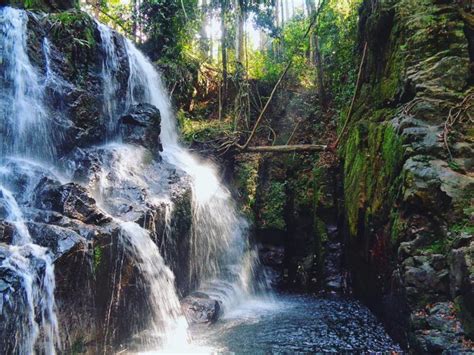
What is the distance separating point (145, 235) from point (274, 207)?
221 inches

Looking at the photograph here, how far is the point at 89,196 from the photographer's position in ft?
20.6

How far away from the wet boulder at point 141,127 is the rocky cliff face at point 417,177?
184 inches

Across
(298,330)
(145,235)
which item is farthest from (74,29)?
(298,330)

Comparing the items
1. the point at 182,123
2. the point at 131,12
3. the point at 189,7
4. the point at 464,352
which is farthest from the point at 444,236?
the point at 131,12

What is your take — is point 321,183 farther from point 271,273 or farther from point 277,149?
point 271,273

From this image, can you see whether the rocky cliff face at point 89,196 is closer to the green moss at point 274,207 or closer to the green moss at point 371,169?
the green moss at point 274,207

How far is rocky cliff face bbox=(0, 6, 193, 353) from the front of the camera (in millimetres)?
5051

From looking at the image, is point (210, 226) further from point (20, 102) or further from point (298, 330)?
point (20, 102)

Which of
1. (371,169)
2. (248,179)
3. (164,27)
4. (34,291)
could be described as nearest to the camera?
(34,291)

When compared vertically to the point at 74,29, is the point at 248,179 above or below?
below

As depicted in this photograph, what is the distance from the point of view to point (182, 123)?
1340cm

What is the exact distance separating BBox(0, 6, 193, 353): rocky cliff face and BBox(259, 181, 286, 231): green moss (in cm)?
314

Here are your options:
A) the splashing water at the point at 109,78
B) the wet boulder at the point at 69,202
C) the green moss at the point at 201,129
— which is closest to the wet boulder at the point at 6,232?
the wet boulder at the point at 69,202

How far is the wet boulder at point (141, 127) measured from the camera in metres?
9.63
